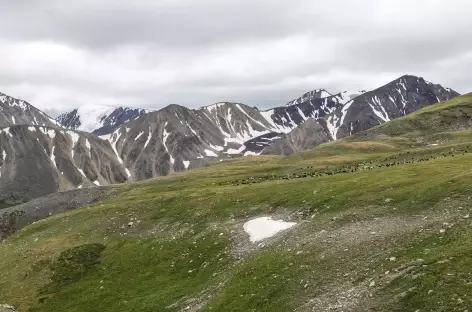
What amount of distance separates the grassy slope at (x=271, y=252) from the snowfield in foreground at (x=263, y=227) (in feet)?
3.88

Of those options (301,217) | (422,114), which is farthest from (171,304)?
(422,114)

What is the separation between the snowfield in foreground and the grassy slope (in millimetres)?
1183

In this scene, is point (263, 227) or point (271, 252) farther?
point (263, 227)

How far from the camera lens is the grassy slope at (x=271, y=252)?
24.6 meters

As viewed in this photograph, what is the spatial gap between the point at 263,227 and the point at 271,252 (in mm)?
8859

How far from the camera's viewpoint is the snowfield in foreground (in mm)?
41094

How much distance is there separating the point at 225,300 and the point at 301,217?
52.0 feet

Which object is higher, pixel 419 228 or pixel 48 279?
pixel 419 228

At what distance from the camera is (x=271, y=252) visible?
34750mm

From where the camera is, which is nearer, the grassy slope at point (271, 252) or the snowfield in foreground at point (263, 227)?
the grassy slope at point (271, 252)

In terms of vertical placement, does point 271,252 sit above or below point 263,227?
below

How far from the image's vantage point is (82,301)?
129ft

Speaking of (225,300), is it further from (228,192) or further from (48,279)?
(228,192)

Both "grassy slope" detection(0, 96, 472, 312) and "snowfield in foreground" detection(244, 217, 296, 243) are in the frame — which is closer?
"grassy slope" detection(0, 96, 472, 312)
